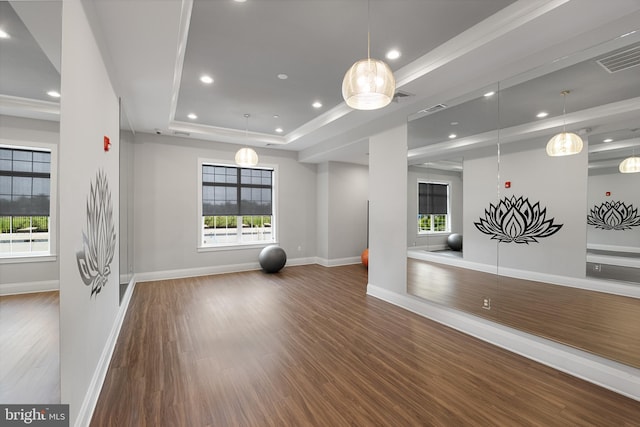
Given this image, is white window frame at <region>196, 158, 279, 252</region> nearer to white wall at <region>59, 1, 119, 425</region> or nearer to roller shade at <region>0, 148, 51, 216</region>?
white wall at <region>59, 1, 119, 425</region>

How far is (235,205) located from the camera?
23.5 feet

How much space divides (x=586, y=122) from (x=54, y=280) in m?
4.34

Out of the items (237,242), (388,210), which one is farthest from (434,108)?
(237,242)

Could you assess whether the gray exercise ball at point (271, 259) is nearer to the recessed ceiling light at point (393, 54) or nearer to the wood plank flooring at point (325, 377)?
the wood plank flooring at point (325, 377)

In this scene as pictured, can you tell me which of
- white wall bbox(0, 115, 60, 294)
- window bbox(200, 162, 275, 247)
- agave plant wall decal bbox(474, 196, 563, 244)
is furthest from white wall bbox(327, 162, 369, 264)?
white wall bbox(0, 115, 60, 294)

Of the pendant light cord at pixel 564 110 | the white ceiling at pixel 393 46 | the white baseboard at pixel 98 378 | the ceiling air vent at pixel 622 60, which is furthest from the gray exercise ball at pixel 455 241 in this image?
the white baseboard at pixel 98 378

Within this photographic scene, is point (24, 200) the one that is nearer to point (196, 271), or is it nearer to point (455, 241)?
point (455, 241)

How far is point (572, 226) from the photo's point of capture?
2.89 meters

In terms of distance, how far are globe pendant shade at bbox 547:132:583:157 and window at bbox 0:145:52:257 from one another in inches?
157

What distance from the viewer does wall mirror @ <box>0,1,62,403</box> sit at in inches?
42.8

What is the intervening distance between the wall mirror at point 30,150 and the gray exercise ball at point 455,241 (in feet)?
13.3

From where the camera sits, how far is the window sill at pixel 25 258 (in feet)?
4.09

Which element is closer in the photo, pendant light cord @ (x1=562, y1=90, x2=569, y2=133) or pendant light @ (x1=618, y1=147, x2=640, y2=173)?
pendant light @ (x1=618, y1=147, x2=640, y2=173)

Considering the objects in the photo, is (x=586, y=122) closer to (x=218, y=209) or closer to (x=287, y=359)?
(x=287, y=359)
